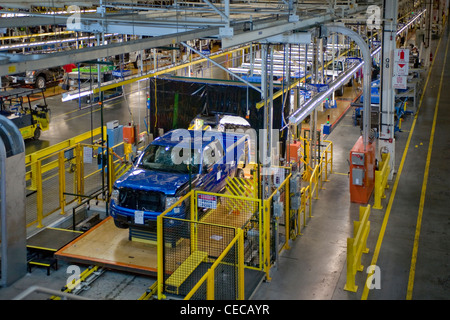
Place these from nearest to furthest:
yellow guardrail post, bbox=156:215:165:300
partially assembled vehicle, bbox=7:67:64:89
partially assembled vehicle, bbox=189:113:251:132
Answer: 1. yellow guardrail post, bbox=156:215:165:300
2. partially assembled vehicle, bbox=189:113:251:132
3. partially assembled vehicle, bbox=7:67:64:89

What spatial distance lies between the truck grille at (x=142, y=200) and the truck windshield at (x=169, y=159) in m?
1.14

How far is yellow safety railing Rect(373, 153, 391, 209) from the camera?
13703 millimetres

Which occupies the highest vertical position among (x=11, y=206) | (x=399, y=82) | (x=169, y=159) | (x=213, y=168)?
(x=399, y=82)

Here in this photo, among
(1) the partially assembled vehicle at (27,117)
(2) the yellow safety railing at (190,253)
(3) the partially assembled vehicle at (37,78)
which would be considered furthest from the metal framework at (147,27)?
(3) the partially assembled vehicle at (37,78)

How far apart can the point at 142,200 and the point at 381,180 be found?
598 centimetres

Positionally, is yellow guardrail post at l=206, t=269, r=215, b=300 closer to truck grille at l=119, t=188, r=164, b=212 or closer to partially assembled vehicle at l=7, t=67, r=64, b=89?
truck grille at l=119, t=188, r=164, b=212

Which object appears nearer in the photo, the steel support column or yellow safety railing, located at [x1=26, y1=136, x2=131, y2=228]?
yellow safety railing, located at [x1=26, y1=136, x2=131, y2=228]

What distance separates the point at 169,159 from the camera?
12156 millimetres

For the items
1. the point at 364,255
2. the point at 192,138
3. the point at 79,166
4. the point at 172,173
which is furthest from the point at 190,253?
the point at 79,166

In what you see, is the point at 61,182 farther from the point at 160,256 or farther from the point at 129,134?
the point at 160,256

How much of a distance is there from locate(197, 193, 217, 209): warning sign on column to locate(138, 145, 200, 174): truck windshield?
5.39ft

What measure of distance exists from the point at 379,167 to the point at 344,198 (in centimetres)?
133

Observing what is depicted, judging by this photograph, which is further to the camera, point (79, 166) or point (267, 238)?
point (79, 166)

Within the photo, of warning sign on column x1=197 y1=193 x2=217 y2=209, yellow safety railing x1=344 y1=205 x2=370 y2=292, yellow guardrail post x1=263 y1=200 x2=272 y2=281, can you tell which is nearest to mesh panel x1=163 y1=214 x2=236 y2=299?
warning sign on column x1=197 y1=193 x2=217 y2=209
